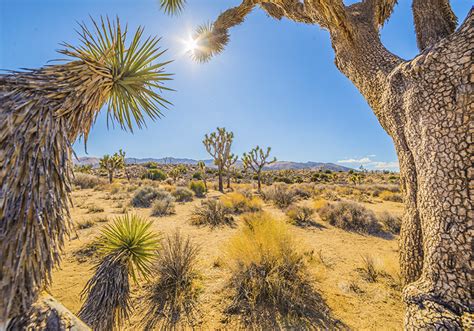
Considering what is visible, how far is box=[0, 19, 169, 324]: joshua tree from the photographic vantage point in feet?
3.79

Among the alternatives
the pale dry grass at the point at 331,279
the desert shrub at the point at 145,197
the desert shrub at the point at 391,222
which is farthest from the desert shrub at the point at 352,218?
the desert shrub at the point at 145,197

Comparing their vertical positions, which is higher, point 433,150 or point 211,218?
point 433,150

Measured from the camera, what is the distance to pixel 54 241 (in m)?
1.36

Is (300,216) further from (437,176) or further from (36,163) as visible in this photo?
(36,163)

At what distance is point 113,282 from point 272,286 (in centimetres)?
237

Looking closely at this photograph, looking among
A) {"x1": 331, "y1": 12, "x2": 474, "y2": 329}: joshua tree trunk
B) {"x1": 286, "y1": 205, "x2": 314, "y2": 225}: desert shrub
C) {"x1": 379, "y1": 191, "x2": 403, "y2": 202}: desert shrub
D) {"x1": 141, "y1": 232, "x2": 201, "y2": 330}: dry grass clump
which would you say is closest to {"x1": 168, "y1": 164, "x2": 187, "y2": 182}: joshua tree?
{"x1": 286, "y1": 205, "x2": 314, "y2": 225}: desert shrub

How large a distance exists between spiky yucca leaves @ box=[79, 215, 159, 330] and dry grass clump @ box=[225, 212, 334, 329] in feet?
5.22

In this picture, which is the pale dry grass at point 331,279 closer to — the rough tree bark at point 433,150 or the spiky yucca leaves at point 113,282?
the spiky yucca leaves at point 113,282

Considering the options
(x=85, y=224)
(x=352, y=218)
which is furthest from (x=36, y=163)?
(x=352, y=218)

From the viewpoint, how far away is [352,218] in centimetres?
775

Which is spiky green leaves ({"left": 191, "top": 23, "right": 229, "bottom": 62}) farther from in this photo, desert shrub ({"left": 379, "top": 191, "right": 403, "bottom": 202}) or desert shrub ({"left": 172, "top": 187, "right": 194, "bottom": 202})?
desert shrub ({"left": 379, "top": 191, "right": 403, "bottom": 202})

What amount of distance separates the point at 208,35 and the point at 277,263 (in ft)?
20.8

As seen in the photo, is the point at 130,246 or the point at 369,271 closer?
the point at 130,246

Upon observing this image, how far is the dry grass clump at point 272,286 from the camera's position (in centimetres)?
288
